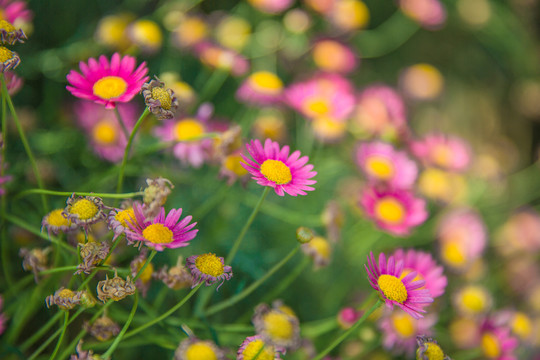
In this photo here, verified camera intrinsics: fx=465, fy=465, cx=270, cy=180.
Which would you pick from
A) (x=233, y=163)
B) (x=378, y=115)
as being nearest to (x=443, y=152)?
(x=378, y=115)

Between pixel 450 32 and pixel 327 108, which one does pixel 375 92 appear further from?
pixel 450 32

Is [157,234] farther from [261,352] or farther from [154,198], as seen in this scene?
[261,352]

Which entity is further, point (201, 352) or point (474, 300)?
point (474, 300)

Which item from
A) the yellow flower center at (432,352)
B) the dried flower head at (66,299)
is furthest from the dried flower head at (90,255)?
the yellow flower center at (432,352)

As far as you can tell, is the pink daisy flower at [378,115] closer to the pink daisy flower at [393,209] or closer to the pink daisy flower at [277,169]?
the pink daisy flower at [393,209]

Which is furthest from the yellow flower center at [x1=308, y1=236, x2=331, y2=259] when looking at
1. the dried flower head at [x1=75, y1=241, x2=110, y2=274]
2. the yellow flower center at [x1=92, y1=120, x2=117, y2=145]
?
the yellow flower center at [x1=92, y1=120, x2=117, y2=145]

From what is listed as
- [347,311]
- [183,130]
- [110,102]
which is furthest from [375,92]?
[110,102]

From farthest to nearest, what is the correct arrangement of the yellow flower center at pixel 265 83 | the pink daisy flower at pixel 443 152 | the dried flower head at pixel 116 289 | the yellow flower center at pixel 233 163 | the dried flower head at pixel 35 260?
the pink daisy flower at pixel 443 152
the yellow flower center at pixel 265 83
the yellow flower center at pixel 233 163
the dried flower head at pixel 35 260
the dried flower head at pixel 116 289
